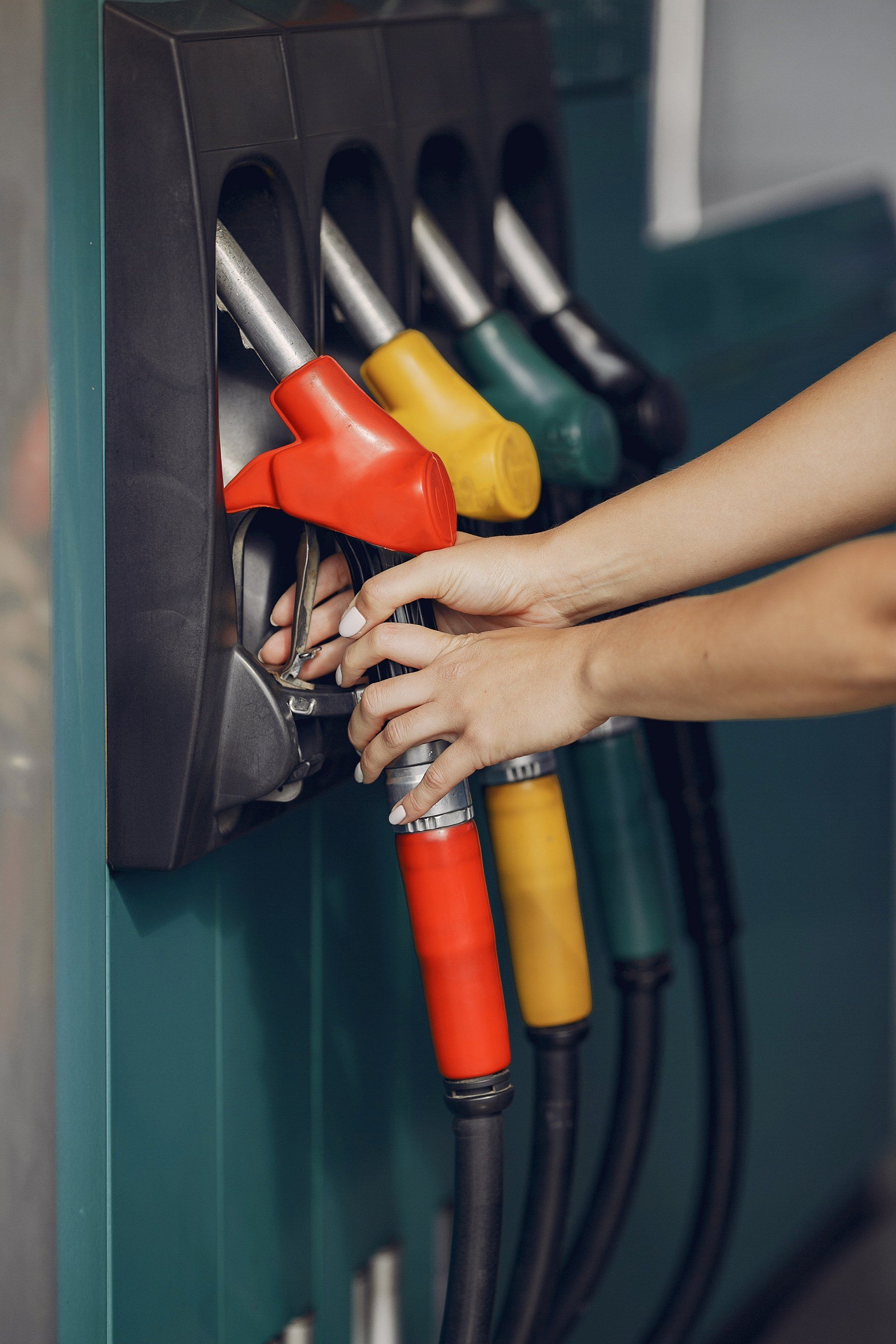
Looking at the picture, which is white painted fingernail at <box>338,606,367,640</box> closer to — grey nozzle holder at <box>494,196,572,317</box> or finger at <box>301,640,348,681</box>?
finger at <box>301,640,348,681</box>

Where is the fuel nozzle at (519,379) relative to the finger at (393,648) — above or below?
above

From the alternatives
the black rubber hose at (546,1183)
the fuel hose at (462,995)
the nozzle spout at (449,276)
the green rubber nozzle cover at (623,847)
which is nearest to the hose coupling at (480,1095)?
the fuel hose at (462,995)

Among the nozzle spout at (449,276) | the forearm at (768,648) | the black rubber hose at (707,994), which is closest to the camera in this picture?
the forearm at (768,648)

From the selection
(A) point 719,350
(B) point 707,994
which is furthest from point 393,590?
(A) point 719,350

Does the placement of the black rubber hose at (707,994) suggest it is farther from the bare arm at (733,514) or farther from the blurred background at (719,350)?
the blurred background at (719,350)

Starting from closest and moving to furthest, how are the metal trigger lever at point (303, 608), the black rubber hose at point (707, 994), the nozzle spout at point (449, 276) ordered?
the metal trigger lever at point (303, 608) < the nozzle spout at point (449, 276) < the black rubber hose at point (707, 994)

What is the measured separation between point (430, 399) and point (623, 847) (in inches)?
12.1

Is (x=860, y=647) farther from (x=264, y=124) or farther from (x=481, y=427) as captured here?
(x=264, y=124)

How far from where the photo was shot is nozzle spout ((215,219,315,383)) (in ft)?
1.82

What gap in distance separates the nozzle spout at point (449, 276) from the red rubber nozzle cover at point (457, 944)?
0.31 m

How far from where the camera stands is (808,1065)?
144 centimetres

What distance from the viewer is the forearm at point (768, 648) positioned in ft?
1.65

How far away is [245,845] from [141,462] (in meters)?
0.23

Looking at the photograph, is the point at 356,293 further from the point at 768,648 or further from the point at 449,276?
the point at 768,648
